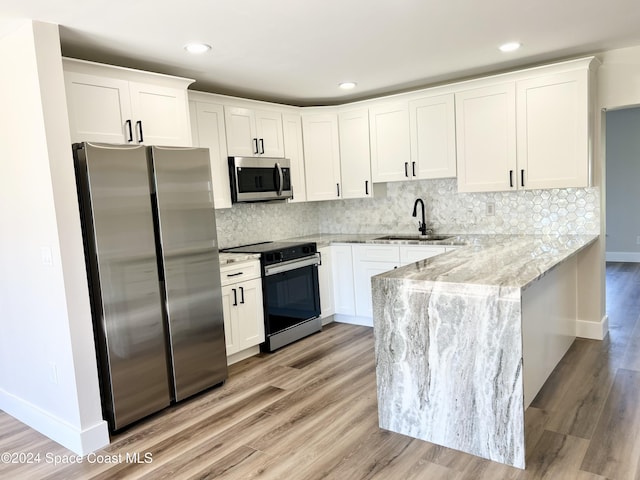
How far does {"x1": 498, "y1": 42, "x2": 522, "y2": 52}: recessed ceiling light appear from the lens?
132 inches

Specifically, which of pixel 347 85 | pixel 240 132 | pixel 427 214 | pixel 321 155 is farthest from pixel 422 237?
pixel 240 132

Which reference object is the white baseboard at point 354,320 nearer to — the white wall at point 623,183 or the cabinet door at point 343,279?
the cabinet door at point 343,279

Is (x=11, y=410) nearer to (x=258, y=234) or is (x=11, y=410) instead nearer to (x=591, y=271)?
(x=258, y=234)

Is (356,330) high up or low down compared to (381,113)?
down

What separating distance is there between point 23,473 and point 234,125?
2.95 metres

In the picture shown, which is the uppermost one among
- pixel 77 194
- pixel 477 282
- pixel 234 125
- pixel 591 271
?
pixel 234 125

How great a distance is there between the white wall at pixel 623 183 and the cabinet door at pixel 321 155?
493cm

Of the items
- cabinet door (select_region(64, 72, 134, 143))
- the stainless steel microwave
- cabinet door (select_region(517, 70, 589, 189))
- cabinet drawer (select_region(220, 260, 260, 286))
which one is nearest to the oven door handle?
cabinet drawer (select_region(220, 260, 260, 286))

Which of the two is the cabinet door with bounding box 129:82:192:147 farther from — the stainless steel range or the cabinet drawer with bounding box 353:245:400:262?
the cabinet drawer with bounding box 353:245:400:262

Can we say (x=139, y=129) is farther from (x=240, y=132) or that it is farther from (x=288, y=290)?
(x=288, y=290)

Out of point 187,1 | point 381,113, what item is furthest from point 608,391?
point 187,1

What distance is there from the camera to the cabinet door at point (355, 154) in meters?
4.81

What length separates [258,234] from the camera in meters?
4.82

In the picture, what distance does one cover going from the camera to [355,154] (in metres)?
4.89
